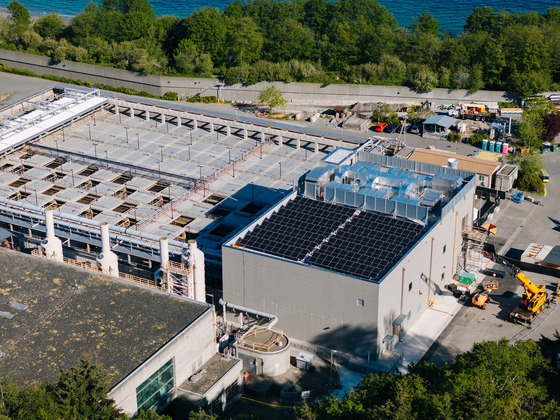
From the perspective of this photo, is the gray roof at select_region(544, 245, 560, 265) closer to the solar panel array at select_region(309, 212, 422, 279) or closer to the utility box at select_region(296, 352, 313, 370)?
the solar panel array at select_region(309, 212, 422, 279)

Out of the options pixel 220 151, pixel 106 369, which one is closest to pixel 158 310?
pixel 106 369

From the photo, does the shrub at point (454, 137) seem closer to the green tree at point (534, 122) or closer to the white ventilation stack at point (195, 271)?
the green tree at point (534, 122)

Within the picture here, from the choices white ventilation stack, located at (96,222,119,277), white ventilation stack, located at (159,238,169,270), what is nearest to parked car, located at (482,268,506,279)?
white ventilation stack, located at (159,238,169,270)

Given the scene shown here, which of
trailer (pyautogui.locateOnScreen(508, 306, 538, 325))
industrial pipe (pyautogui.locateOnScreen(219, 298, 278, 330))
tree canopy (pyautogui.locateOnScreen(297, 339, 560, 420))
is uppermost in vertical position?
tree canopy (pyautogui.locateOnScreen(297, 339, 560, 420))

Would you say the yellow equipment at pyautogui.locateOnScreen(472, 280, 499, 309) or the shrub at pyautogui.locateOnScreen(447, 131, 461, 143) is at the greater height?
the shrub at pyautogui.locateOnScreen(447, 131, 461, 143)

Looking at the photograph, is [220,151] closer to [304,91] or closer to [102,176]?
[102,176]

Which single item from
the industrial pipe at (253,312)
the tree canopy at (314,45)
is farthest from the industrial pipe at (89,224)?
the tree canopy at (314,45)
